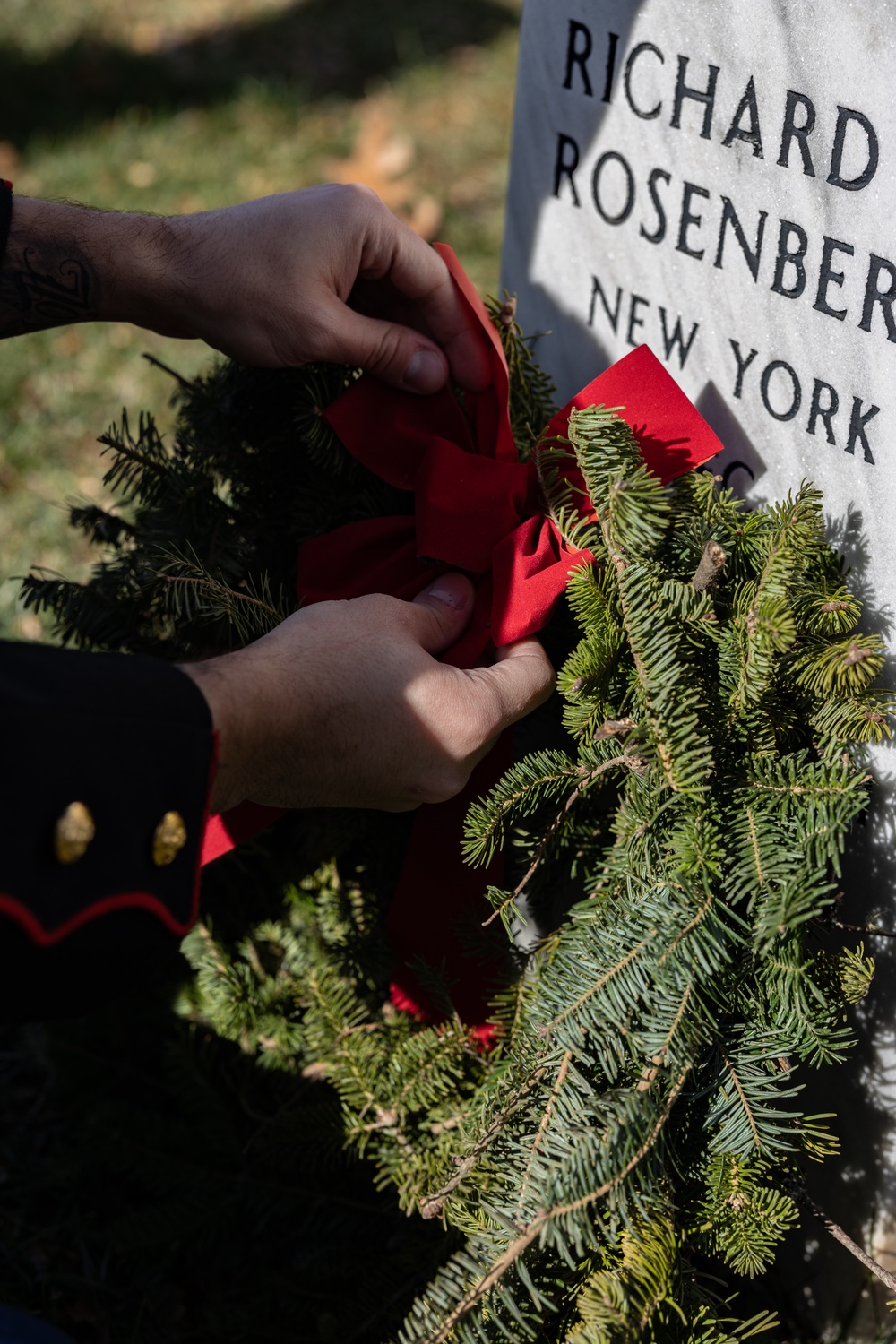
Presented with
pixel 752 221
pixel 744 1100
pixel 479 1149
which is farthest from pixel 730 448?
pixel 479 1149

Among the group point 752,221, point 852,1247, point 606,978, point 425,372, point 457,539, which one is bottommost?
point 852,1247

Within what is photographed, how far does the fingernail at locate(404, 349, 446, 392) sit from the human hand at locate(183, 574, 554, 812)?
0.33 metres

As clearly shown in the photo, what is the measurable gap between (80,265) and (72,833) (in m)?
0.87

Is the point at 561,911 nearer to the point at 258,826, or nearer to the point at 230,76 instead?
the point at 258,826

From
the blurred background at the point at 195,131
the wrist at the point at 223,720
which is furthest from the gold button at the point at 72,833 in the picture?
the blurred background at the point at 195,131

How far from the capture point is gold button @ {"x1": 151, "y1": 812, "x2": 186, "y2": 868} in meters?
0.89

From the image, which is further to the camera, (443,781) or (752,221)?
(752,221)

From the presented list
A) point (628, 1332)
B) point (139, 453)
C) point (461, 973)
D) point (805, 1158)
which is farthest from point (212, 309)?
point (805, 1158)

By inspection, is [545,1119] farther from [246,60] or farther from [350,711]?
[246,60]

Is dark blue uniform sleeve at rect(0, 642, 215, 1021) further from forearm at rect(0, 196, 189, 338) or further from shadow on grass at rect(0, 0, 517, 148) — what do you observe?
shadow on grass at rect(0, 0, 517, 148)

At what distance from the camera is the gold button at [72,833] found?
833 mm

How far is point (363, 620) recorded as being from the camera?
1069 mm

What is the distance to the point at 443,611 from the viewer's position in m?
1.15

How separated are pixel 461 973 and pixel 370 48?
4.32 metres
